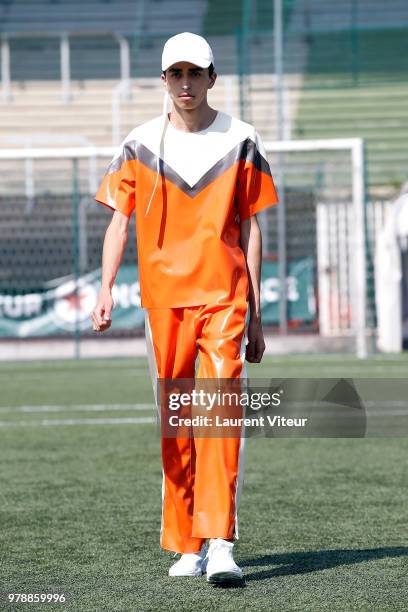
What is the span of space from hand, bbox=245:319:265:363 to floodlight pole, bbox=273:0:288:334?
1134 cm

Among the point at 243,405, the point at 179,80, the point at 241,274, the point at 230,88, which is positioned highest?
the point at 230,88

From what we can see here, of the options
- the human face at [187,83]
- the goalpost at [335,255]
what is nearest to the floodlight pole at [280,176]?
A: the goalpost at [335,255]

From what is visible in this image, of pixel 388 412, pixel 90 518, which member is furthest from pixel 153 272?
pixel 388 412

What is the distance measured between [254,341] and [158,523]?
1.17m

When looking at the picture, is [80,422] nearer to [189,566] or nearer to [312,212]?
[189,566]

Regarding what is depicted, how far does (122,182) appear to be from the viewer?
3.67m

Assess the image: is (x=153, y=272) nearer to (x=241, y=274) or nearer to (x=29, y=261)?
(x=241, y=274)

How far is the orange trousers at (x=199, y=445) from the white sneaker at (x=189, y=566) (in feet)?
0.07

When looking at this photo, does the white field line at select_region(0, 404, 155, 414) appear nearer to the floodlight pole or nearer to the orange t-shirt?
the orange t-shirt

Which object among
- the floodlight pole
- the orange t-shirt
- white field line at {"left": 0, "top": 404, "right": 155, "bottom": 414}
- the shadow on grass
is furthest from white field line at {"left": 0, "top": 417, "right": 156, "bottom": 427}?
the floodlight pole

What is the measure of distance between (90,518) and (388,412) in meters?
3.71

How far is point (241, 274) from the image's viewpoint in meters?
3.57

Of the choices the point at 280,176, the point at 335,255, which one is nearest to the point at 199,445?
the point at 335,255

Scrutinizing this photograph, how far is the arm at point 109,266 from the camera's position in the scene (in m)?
3.60
